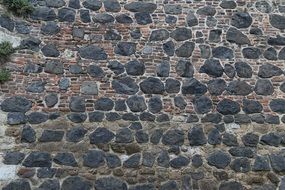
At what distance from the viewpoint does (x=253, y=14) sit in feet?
29.3

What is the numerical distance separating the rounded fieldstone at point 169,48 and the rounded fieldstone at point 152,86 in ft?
1.70

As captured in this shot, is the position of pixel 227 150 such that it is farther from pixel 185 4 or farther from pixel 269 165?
pixel 185 4

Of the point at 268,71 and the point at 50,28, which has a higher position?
the point at 50,28

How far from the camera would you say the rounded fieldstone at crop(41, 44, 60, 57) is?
328 inches

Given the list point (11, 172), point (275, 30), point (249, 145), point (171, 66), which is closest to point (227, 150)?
point (249, 145)

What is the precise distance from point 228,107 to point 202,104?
41 centimetres

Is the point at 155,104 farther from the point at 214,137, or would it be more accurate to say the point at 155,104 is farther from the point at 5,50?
the point at 5,50

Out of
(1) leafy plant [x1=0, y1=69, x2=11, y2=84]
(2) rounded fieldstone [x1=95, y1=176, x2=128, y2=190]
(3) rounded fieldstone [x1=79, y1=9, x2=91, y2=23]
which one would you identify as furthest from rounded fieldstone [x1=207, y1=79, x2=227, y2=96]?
(1) leafy plant [x1=0, y1=69, x2=11, y2=84]

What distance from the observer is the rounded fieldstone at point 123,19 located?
8750 mm

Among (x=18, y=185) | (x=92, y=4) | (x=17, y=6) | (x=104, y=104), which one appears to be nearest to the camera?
(x=18, y=185)

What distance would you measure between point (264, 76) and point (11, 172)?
4.16 metres

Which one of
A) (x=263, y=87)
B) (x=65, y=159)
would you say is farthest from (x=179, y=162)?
(x=263, y=87)

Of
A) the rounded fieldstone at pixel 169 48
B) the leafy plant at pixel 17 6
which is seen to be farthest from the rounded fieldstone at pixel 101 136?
the leafy plant at pixel 17 6

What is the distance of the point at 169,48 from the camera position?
8.61m
